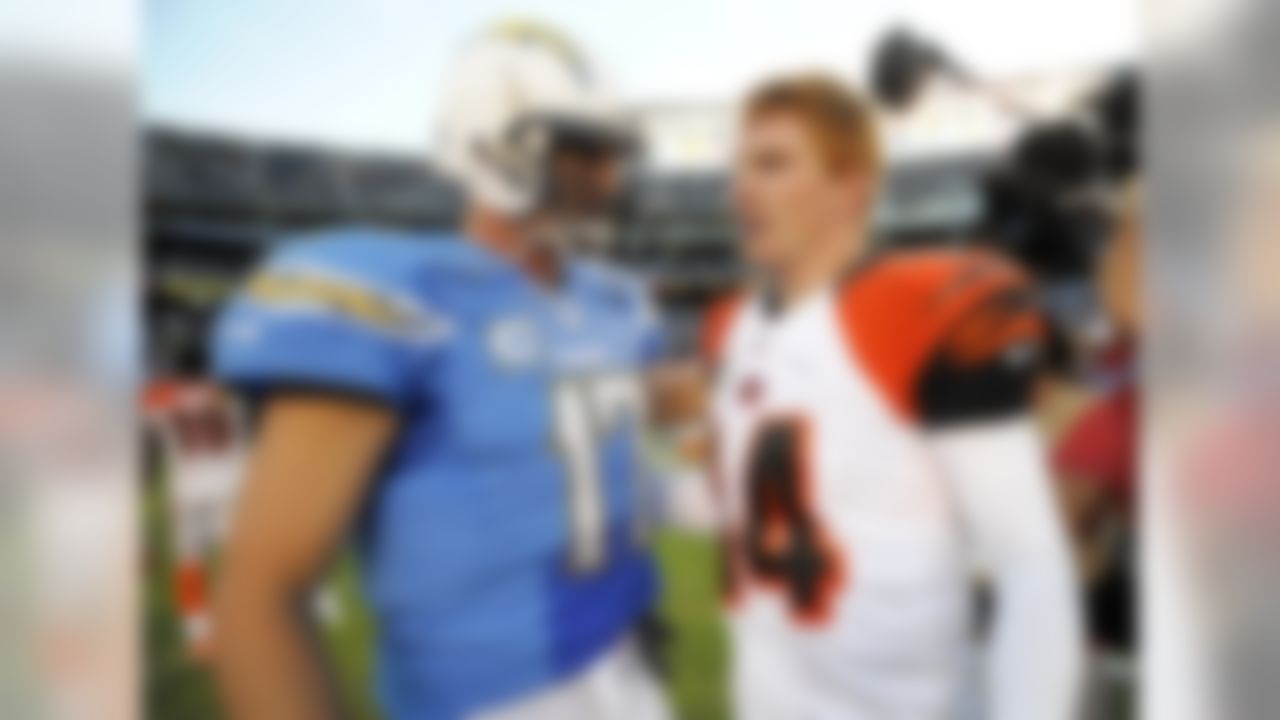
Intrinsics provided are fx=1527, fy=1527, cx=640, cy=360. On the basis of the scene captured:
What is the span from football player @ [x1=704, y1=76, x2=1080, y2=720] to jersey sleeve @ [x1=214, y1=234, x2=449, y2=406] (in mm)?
316

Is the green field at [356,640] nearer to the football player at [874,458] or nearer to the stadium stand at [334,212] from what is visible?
the football player at [874,458]

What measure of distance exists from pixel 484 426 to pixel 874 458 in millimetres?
359

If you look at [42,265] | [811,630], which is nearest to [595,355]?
[811,630]

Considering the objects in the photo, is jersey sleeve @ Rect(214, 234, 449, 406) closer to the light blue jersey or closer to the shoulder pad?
the light blue jersey

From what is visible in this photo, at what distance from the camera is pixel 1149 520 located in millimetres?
1354

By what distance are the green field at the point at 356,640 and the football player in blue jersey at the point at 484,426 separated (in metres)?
0.02

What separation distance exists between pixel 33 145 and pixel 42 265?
13 cm

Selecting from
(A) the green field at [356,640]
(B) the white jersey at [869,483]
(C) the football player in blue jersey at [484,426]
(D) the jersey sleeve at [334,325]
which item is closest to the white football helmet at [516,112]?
(C) the football player in blue jersey at [484,426]

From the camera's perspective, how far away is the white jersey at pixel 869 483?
1339 mm

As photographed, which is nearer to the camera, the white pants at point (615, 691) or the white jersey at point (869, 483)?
the white jersey at point (869, 483)

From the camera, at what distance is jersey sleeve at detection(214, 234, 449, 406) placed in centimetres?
139

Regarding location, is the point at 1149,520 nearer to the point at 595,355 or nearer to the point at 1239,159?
the point at 1239,159

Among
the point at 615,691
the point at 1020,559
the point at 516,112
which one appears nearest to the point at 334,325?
the point at 516,112

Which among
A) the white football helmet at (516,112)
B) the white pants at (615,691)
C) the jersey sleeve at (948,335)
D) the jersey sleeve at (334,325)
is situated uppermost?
the white football helmet at (516,112)
